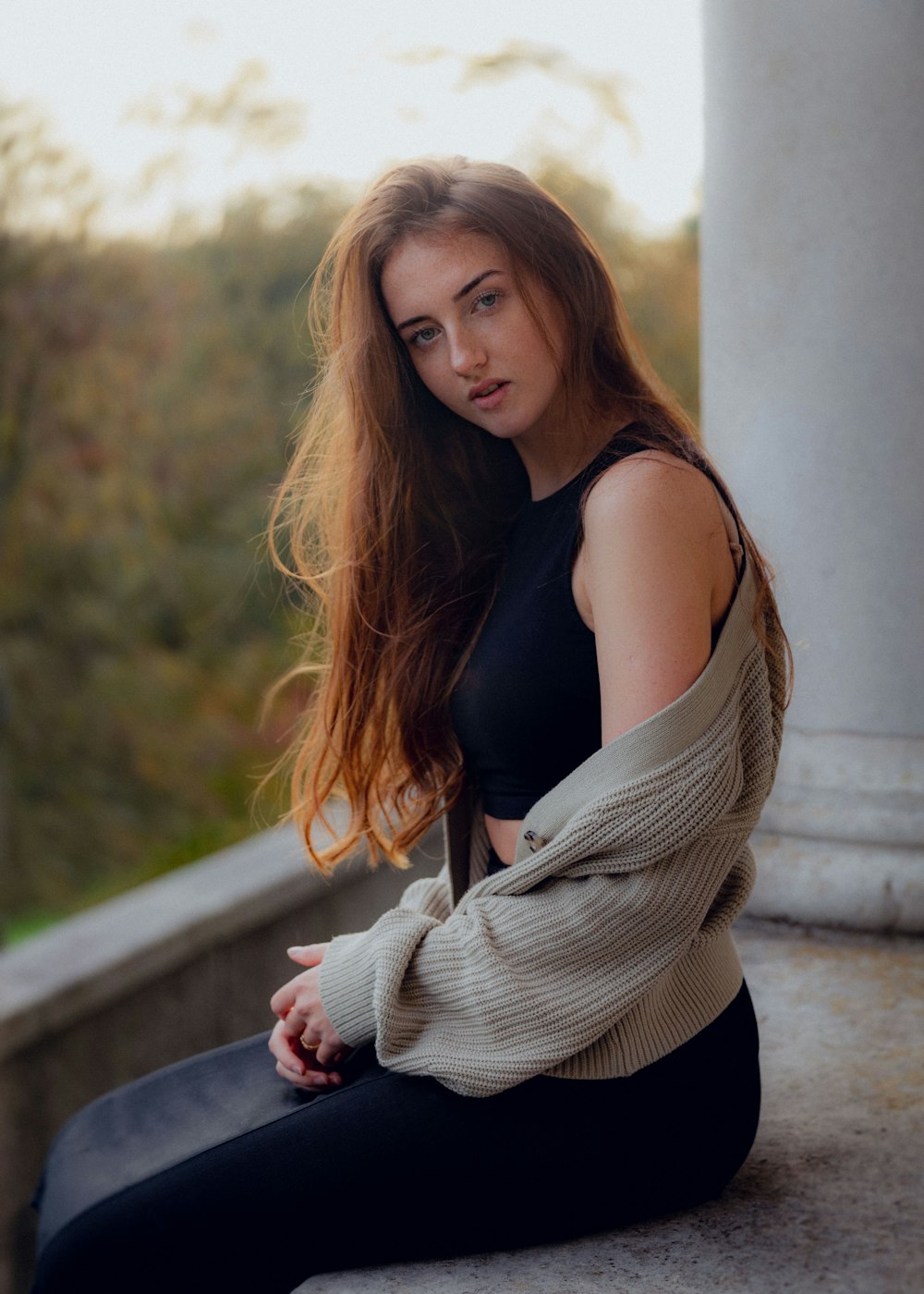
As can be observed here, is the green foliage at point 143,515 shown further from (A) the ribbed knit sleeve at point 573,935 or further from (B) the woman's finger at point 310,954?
(A) the ribbed knit sleeve at point 573,935

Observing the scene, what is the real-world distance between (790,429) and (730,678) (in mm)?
1182

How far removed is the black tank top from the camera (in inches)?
58.0

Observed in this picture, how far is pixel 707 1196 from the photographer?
149 centimetres

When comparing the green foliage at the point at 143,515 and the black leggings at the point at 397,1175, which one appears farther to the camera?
the green foliage at the point at 143,515

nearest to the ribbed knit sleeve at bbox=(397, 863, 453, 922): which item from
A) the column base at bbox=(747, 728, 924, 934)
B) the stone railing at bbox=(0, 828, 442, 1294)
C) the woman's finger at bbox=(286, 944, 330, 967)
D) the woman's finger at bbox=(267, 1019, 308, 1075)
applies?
the woman's finger at bbox=(286, 944, 330, 967)

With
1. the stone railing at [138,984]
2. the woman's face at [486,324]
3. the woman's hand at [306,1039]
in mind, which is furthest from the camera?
the stone railing at [138,984]

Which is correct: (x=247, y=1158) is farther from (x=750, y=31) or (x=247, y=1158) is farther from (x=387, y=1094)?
(x=750, y=31)

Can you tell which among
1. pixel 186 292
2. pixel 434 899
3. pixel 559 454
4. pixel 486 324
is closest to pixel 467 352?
pixel 486 324

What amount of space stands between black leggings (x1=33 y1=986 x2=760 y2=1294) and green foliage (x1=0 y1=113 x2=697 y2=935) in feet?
22.6

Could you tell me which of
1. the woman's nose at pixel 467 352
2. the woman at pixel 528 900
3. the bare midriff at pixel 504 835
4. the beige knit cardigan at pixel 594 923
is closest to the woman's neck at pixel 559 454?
the woman at pixel 528 900

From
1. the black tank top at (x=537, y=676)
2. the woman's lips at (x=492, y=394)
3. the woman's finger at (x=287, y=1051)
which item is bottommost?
the woman's finger at (x=287, y=1051)

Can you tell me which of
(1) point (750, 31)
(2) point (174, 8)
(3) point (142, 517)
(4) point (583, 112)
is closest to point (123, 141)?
(2) point (174, 8)

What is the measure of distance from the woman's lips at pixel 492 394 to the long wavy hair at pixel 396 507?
0.25 feet

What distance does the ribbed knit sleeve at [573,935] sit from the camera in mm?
1308
